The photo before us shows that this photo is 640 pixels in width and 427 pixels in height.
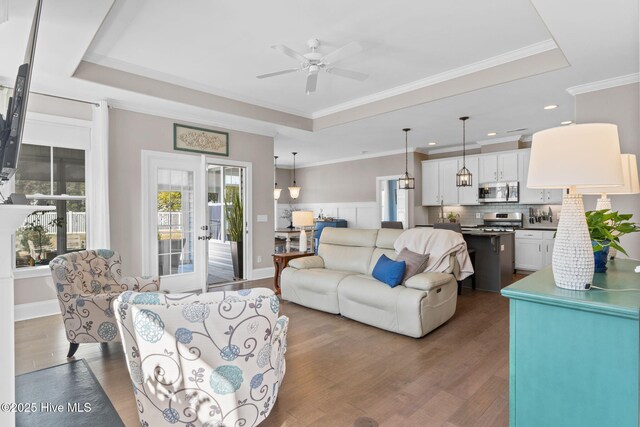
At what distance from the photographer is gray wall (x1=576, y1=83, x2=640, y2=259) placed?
3.65 metres

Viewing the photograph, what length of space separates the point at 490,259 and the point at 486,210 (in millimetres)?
2935

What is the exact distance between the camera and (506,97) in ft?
14.7

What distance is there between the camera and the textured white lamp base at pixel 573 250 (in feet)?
4.88

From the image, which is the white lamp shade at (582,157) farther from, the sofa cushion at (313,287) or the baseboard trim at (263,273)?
the baseboard trim at (263,273)

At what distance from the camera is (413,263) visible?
361 centimetres

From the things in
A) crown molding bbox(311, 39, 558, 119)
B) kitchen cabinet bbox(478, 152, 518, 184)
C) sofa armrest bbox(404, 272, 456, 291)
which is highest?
crown molding bbox(311, 39, 558, 119)

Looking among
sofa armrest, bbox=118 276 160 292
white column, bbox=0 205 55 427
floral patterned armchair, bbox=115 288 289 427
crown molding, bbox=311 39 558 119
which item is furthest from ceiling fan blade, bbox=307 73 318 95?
white column, bbox=0 205 55 427

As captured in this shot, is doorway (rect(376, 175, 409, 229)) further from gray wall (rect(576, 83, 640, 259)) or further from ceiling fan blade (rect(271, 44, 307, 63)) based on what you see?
ceiling fan blade (rect(271, 44, 307, 63))

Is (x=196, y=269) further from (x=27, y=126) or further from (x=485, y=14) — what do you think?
(x=485, y=14)

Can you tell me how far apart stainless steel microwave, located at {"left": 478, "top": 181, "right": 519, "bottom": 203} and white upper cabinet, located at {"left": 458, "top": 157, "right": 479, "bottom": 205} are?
0.12m

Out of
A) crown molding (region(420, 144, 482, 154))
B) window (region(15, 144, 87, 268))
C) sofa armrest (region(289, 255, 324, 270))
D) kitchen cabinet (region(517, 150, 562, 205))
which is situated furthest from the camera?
crown molding (region(420, 144, 482, 154))

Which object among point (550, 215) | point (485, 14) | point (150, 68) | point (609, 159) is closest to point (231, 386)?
point (609, 159)

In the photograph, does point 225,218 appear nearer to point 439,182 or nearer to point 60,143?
point 60,143

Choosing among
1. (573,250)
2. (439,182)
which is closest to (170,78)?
(573,250)
